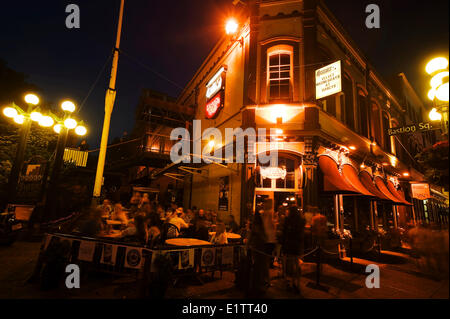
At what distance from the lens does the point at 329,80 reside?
30.7 ft

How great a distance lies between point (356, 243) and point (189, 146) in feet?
42.9

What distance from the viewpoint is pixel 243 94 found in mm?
11047

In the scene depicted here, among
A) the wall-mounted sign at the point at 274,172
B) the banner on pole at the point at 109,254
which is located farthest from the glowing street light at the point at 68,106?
the wall-mounted sign at the point at 274,172

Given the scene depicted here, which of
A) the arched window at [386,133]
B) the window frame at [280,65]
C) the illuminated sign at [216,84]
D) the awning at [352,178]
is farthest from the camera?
the arched window at [386,133]

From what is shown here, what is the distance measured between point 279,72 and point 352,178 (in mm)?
6215

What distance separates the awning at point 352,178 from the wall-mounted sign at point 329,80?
388cm

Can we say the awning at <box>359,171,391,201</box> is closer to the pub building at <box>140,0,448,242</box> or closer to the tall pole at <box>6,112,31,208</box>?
the pub building at <box>140,0,448,242</box>

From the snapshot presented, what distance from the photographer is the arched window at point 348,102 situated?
12879 mm

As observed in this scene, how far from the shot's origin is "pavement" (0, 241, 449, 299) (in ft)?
14.9

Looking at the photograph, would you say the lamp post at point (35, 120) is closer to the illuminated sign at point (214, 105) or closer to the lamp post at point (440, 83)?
the illuminated sign at point (214, 105)

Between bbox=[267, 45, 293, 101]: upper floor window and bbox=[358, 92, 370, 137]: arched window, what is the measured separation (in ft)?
21.2

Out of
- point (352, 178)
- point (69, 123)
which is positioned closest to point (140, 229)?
point (69, 123)
